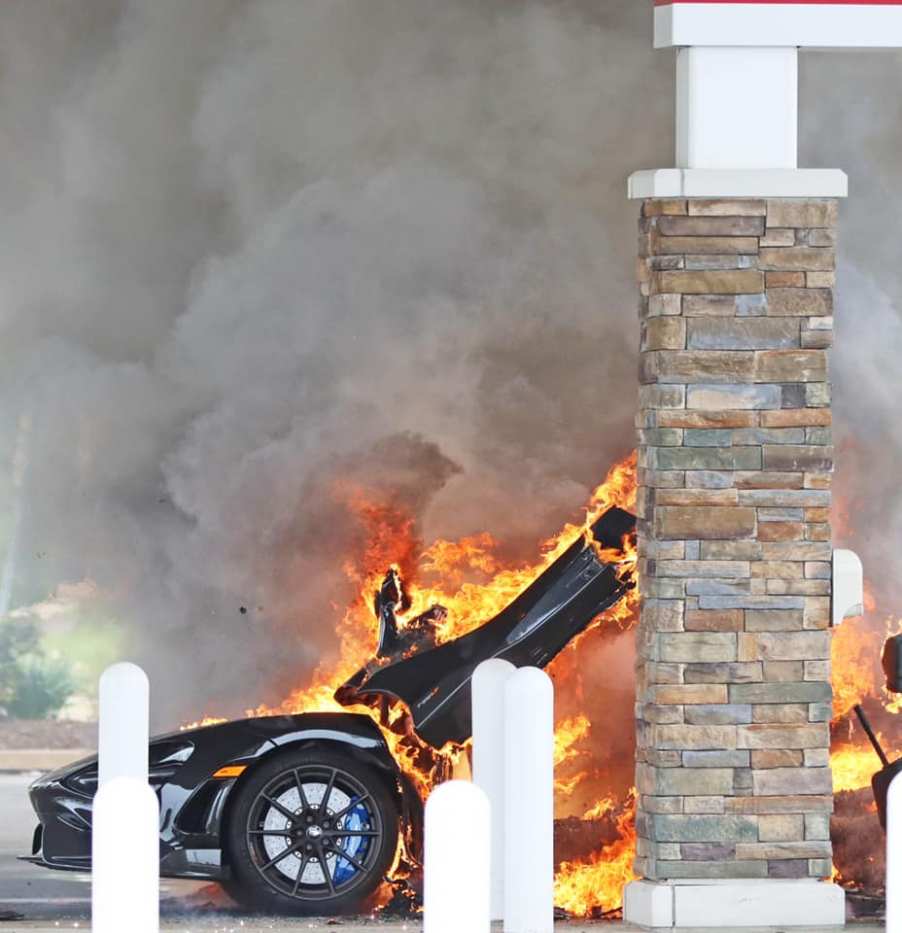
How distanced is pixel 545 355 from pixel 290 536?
186 centimetres

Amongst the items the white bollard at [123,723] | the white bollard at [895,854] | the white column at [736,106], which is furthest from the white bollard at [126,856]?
the white column at [736,106]

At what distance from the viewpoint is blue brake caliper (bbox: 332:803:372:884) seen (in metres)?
10.4

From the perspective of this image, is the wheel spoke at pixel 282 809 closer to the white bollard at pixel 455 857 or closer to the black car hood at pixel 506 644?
the black car hood at pixel 506 644

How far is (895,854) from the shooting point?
6.58 m

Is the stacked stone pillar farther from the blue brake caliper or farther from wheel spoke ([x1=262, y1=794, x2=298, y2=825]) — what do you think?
wheel spoke ([x1=262, y1=794, x2=298, y2=825])

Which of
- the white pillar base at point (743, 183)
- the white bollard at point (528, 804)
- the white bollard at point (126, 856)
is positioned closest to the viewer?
the white bollard at point (126, 856)

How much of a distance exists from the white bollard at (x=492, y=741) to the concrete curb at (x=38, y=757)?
5.38 m

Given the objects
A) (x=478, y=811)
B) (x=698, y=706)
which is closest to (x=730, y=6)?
(x=698, y=706)

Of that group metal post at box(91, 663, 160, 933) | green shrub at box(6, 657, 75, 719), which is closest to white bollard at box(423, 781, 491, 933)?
metal post at box(91, 663, 160, 933)

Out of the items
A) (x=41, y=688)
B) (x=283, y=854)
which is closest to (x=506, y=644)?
(x=283, y=854)

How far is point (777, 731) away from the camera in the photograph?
9.39 m

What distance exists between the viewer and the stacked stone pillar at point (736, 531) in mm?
9320

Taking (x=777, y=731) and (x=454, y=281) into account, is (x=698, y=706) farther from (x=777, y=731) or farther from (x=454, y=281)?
(x=454, y=281)

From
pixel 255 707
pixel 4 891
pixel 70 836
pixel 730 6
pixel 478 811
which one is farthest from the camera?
pixel 255 707
